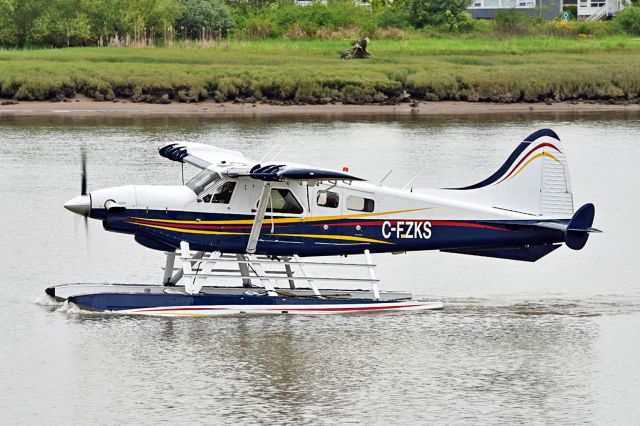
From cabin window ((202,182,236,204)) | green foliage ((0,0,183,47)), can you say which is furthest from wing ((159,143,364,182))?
green foliage ((0,0,183,47))

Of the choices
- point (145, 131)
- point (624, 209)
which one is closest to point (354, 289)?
point (624, 209)

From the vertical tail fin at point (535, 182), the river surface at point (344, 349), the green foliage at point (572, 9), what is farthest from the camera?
the green foliage at point (572, 9)

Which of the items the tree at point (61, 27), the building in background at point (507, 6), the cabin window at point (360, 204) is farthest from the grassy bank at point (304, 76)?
the building in background at point (507, 6)

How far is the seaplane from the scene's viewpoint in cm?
1841

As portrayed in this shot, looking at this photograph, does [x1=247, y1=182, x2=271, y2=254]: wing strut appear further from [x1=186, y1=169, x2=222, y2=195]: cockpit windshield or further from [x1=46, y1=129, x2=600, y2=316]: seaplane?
[x1=186, y1=169, x2=222, y2=195]: cockpit windshield

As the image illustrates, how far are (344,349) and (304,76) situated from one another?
3776 cm

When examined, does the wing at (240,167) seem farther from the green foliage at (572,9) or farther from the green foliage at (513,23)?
the green foliage at (572,9)

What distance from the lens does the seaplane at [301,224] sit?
18406mm

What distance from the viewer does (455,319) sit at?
1928 centimetres

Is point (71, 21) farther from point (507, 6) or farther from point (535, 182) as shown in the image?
point (507, 6)

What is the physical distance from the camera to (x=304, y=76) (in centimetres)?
5462

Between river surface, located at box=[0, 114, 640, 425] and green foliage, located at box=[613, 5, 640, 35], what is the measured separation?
5407 cm

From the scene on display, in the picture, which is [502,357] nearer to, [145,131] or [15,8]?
[145,131]

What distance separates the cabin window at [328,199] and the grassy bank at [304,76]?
111ft
